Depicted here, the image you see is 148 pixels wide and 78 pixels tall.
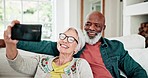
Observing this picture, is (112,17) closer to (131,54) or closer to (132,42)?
(132,42)

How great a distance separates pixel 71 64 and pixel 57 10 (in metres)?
3.96

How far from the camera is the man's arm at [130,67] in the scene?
4.86 feet

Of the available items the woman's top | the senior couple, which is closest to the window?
the senior couple

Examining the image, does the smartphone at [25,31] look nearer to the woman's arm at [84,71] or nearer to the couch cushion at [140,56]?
the woman's arm at [84,71]

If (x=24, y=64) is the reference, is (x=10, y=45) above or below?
above

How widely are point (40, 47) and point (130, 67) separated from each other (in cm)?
66

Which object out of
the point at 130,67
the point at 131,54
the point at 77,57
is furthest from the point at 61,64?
the point at 131,54

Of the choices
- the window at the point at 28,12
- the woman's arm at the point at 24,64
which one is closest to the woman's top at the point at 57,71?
the woman's arm at the point at 24,64

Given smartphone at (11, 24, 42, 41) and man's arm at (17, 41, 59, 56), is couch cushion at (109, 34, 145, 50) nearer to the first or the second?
man's arm at (17, 41, 59, 56)

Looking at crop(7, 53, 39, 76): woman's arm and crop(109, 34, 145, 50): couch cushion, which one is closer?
crop(7, 53, 39, 76): woman's arm

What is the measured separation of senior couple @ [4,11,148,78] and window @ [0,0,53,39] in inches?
154

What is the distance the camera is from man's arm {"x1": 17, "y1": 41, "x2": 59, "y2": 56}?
1326mm

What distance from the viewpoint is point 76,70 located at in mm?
1281

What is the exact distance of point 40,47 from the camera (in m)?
1.40
